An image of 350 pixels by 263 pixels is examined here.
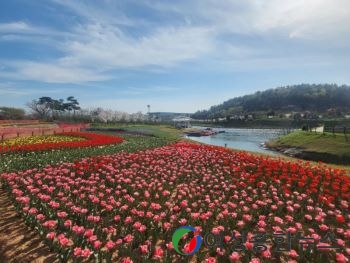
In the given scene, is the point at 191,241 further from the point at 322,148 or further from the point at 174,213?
the point at 322,148

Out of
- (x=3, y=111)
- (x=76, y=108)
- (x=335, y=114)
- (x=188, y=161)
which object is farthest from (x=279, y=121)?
(x=188, y=161)

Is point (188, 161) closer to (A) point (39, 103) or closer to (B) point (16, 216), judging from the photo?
(B) point (16, 216)

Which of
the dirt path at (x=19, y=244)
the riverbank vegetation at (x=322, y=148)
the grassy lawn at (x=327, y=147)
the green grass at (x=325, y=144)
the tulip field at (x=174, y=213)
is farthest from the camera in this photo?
the green grass at (x=325, y=144)

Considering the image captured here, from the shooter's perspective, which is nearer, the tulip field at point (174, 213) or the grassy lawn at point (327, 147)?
the tulip field at point (174, 213)

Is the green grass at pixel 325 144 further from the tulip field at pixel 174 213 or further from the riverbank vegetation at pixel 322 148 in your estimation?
the tulip field at pixel 174 213

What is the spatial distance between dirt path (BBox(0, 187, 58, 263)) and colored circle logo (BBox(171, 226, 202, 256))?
2535mm

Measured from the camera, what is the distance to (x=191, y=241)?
6660 mm

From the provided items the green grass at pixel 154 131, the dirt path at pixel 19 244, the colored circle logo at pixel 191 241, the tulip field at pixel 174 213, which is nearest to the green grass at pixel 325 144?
the green grass at pixel 154 131

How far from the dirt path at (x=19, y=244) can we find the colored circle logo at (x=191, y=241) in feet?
8.32

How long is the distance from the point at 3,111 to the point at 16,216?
375 feet

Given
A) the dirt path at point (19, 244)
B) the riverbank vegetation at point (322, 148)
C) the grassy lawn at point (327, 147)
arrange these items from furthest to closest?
the riverbank vegetation at point (322, 148) → the grassy lawn at point (327, 147) → the dirt path at point (19, 244)

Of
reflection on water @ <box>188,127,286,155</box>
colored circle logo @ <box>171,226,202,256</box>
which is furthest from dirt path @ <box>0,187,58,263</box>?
reflection on water @ <box>188,127,286,155</box>

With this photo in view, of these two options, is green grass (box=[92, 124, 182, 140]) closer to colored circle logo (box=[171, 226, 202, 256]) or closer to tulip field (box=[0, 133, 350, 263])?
tulip field (box=[0, 133, 350, 263])

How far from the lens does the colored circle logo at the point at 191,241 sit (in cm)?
629
